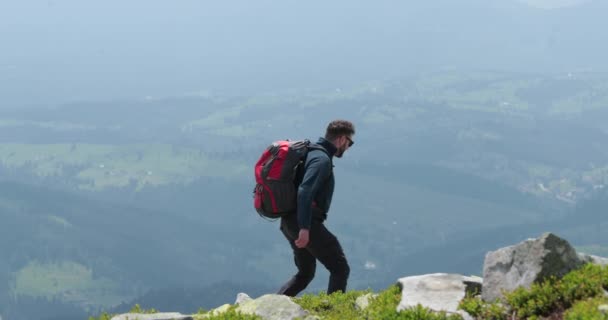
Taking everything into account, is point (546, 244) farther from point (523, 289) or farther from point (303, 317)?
point (303, 317)

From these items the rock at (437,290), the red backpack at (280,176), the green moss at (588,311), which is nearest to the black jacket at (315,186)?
the red backpack at (280,176)

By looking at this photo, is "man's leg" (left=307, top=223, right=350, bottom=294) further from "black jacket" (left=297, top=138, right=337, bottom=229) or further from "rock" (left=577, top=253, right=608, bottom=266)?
"rock" (left=577, top=253, right=608, bottom=266)

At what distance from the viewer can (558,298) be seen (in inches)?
391

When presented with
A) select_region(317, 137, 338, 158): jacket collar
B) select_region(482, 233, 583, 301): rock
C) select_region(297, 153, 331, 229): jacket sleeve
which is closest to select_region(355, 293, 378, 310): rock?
select_region(297, 153, 331, 229): jacket sleeve

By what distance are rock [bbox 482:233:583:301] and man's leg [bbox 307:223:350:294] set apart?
3.53 metres

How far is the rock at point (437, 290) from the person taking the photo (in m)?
11.1

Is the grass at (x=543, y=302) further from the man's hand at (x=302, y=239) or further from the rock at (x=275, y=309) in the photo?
the man's hand at (x=302, y=239)

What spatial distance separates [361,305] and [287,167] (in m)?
2.77

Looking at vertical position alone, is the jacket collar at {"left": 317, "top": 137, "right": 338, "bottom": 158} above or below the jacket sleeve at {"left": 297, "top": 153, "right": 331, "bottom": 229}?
above

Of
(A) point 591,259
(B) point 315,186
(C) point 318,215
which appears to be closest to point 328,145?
(B) point 315,186

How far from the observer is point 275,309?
12.0 metres

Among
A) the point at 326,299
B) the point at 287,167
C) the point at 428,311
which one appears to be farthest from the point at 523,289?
the point at 287,167

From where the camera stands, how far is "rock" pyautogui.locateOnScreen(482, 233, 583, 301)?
34.0 ft

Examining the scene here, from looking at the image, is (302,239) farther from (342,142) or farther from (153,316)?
(153,316)
